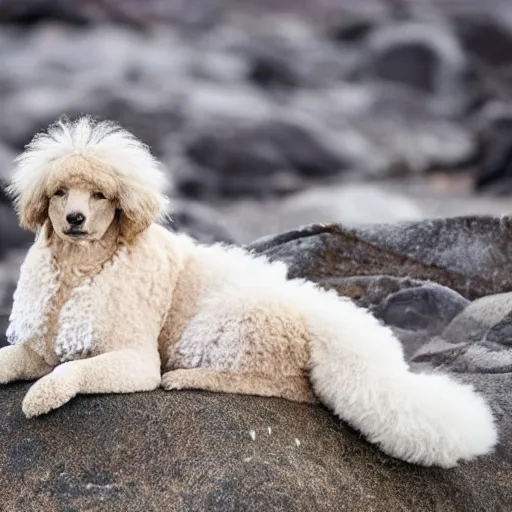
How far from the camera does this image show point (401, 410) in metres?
3.13

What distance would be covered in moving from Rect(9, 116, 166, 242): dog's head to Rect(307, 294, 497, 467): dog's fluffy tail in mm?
729

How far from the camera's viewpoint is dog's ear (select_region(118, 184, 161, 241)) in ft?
10.5

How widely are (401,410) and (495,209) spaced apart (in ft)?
34.7

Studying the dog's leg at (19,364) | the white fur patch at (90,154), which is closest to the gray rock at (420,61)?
the white fur patch at (90,154)

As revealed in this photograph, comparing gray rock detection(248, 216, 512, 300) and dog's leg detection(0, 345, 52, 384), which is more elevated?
gray rock detection(248, 216, 512, 300)

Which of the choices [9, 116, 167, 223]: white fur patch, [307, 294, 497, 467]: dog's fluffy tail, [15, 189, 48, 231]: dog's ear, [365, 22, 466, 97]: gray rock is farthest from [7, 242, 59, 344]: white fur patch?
[365, 22, 466, 97]: gray rock

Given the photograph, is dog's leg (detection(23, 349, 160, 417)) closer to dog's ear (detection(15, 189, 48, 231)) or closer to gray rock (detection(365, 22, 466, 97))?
dog's ear (detection(15, 189, 48, 231))

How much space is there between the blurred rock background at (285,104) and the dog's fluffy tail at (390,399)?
3.36m

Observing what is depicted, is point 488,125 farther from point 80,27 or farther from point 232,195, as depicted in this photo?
point 80,27

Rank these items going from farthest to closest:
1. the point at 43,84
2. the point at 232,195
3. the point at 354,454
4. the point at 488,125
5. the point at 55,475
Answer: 1. the point at 43,84
2. the point at 488,125
3. the point at 232,195
4. the point at 354,454
5. the point at 55,475

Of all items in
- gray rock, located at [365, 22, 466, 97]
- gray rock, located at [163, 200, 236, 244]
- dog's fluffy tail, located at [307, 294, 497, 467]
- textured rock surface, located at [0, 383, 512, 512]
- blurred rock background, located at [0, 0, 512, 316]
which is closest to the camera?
textured rock surface, located at [0, 383, 512, 512]

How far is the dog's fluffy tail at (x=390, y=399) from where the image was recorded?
3.13 meters

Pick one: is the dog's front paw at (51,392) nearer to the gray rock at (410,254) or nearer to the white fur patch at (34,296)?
the white fur patch at (34,296)

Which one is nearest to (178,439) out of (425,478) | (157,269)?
(157,269)
